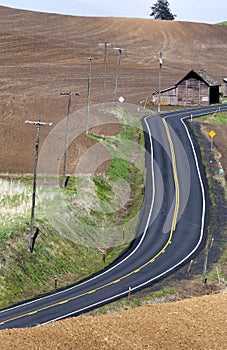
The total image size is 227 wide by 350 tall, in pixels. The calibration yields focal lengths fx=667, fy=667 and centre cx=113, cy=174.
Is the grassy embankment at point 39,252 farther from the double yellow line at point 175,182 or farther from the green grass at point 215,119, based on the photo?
the green grass at point 215,119

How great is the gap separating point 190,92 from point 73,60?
114 feet

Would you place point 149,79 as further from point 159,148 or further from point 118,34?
point 159,148

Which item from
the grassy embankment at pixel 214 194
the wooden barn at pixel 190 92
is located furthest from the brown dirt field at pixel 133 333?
the wooden barn at pixel 190 92

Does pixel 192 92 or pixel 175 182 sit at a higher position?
pixel 192 92

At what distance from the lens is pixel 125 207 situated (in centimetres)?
6538

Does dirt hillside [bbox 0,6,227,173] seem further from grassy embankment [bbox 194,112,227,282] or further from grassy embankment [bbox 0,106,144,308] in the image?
grassy embankment [bbox 194,112,227,282]

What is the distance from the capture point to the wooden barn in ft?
372

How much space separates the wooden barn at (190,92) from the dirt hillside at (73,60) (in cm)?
520

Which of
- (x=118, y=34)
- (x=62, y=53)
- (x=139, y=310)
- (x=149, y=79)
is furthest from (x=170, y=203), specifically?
(x=118, y=34)

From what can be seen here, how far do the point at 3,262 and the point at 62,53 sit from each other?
334 feet

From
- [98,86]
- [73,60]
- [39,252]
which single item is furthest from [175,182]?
[73,60]

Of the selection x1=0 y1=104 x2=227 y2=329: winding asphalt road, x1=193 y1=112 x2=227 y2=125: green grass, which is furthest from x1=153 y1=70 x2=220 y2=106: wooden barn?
x1=0 y1=104 x2=227 y2=329: winding asphalt road

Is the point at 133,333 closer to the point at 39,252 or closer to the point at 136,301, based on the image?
the point at 136,301

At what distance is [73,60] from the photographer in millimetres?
139125
